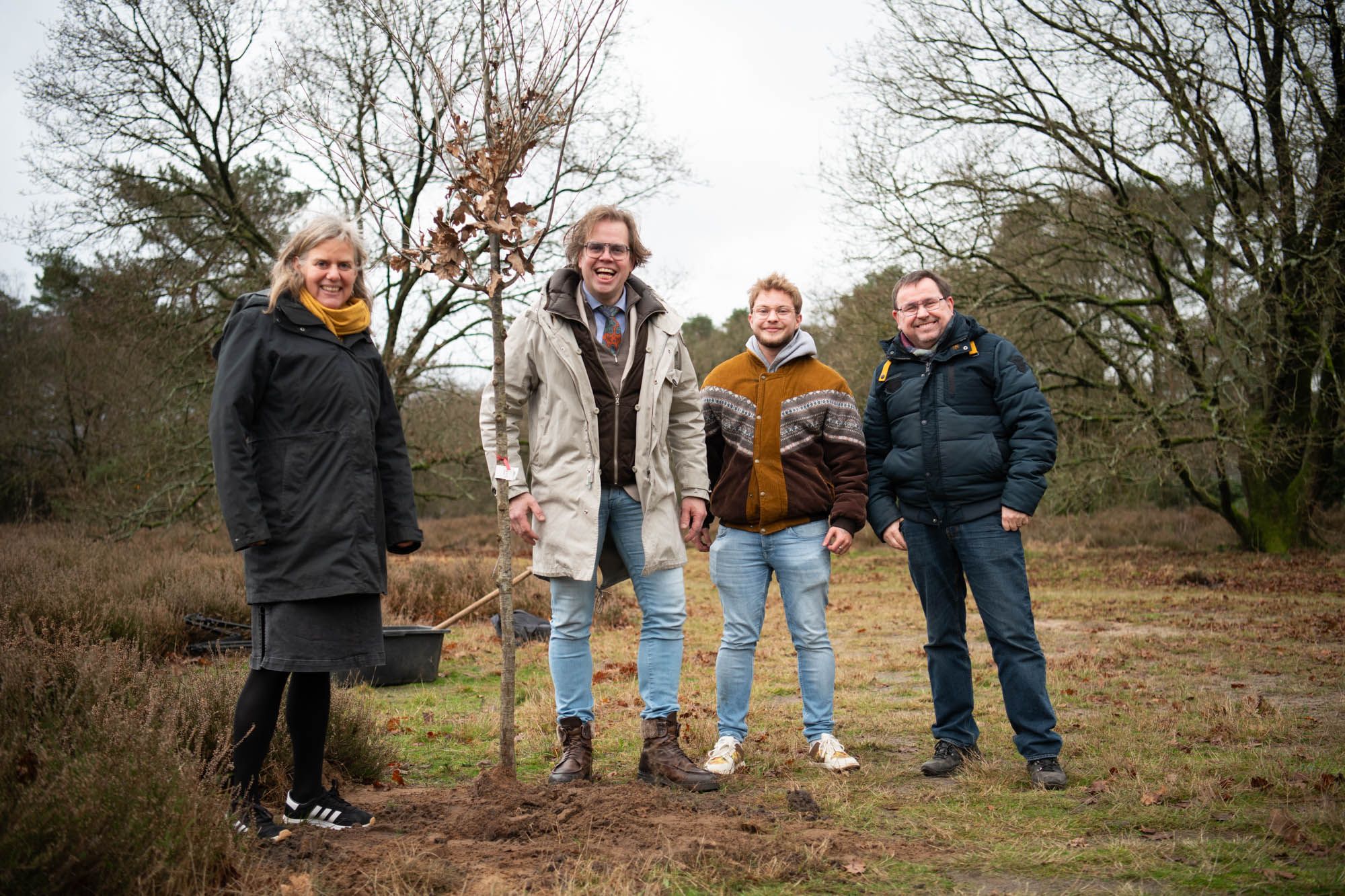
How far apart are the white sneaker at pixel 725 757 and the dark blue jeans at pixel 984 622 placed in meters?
0.89

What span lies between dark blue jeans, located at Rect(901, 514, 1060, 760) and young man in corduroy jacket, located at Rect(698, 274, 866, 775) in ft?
1.29

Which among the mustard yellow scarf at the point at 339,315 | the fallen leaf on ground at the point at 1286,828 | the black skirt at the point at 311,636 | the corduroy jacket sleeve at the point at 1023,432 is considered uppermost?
the mustard yellow scarf at the point at 339,315

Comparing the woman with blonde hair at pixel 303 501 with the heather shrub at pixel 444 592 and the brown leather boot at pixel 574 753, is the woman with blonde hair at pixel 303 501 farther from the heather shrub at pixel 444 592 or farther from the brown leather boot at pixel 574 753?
the heather shrub at pixel 444 592

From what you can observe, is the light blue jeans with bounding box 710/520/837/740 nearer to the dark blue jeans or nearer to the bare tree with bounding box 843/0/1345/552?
the dark blue jeans

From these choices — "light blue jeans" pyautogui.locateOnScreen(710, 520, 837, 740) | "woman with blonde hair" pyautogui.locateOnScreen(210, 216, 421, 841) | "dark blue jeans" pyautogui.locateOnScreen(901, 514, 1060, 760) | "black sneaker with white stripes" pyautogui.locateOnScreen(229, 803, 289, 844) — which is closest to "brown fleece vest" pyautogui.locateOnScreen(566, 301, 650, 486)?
"light blue jeans" pyautogui.locateOnScreen(710, 520, 837, 740)

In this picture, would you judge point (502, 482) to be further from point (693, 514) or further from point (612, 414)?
point (693, 514)

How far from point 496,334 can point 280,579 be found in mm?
1259

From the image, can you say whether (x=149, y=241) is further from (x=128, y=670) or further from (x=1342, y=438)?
(x=1342, y=438)

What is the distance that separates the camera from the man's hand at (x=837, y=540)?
427cm

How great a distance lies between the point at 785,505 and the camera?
4.34 m

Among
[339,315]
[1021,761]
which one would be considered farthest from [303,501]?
[1021,761]

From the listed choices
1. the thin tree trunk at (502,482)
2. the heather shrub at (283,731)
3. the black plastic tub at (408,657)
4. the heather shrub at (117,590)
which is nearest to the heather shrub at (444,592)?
the heather shrub at (117,590)

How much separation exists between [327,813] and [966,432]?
286cm

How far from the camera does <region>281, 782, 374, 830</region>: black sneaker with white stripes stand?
11.0 ft
